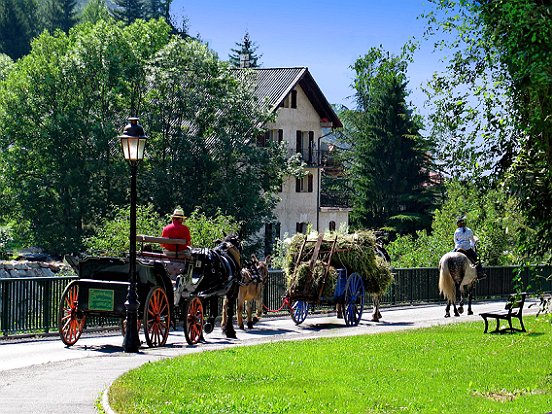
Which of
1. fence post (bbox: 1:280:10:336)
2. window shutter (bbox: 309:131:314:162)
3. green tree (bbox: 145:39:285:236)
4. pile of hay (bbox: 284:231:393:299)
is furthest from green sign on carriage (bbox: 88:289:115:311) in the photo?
window shutter (bbox: 309:131:314:162)

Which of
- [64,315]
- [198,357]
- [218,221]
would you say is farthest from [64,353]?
[218,221]

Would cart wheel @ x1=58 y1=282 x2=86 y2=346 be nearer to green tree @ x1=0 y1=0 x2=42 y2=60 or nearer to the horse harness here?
the horse harness

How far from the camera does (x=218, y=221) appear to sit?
3847 cm

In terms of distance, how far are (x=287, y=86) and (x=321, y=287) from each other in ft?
156

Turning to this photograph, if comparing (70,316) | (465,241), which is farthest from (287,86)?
(70,316)

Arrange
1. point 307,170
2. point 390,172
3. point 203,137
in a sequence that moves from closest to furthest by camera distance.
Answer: point 203,137, point 307,170, point 390,172

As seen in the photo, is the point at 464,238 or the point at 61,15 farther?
the point at 61,15

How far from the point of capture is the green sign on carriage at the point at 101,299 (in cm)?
2142

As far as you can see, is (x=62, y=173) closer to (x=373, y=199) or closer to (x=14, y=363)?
(x=373, y=199)

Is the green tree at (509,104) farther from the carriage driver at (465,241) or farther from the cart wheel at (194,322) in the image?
the carriage driver at (465,241)

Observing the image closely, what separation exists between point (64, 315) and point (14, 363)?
8.14ft

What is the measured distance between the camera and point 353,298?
29.4 meters

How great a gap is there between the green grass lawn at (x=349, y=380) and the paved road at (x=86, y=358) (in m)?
0.57

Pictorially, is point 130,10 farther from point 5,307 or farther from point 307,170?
point 5,307
